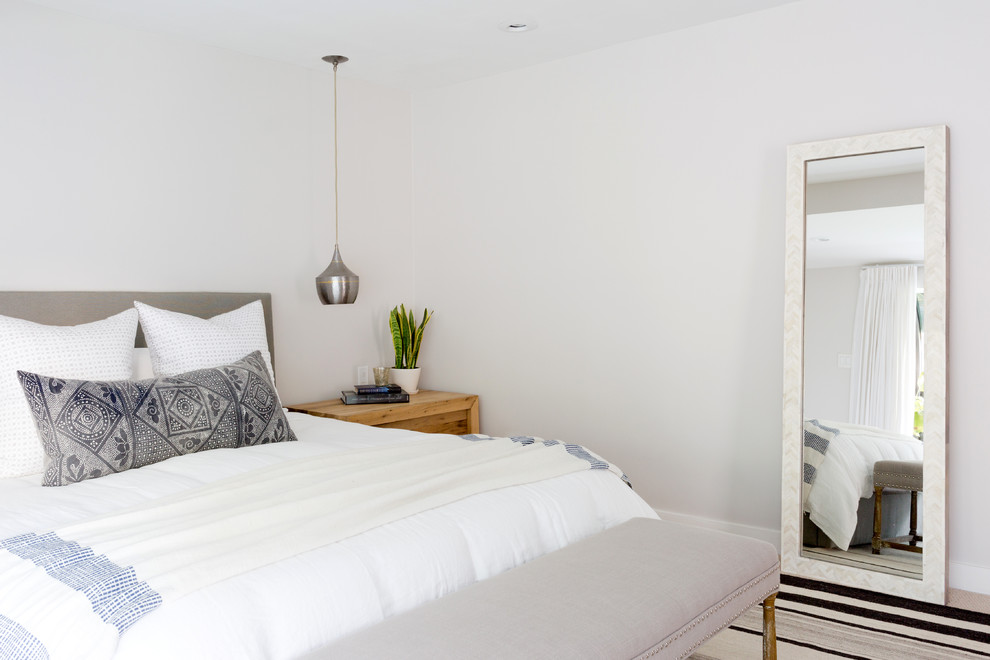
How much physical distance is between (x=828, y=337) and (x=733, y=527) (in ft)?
3.25

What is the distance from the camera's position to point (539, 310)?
4.24 m

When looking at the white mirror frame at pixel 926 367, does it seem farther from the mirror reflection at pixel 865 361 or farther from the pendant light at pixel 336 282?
the pendant light at pixel 336 282

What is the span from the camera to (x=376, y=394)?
163 inches

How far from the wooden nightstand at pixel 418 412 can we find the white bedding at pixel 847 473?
75.7 inches

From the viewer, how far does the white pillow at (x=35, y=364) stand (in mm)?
2555

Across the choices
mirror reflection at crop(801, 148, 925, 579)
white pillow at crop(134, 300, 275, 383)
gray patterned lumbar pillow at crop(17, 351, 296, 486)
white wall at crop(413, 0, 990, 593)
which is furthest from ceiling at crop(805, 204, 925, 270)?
white pillow at crop(134, 300, 275, 383)

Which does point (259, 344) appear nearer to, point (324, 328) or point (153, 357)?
point (153, 357)

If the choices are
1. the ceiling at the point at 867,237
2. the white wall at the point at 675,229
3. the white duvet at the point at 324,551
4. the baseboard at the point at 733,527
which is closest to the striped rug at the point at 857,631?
the white wall at the point at 675,229

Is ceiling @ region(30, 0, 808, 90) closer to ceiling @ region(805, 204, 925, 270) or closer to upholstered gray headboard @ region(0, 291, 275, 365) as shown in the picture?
ceiling @ region(805, 204, 925, 270)

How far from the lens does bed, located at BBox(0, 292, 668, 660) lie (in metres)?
1.49

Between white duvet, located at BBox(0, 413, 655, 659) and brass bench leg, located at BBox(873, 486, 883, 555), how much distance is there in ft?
3.67

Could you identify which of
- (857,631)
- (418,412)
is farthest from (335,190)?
(857,631)

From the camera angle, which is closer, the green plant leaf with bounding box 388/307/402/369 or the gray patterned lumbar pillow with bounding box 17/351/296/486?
the gray patterned lumbar pillow with bounding box 17/351/296/486

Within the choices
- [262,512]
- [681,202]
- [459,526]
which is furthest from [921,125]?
[262,512]
